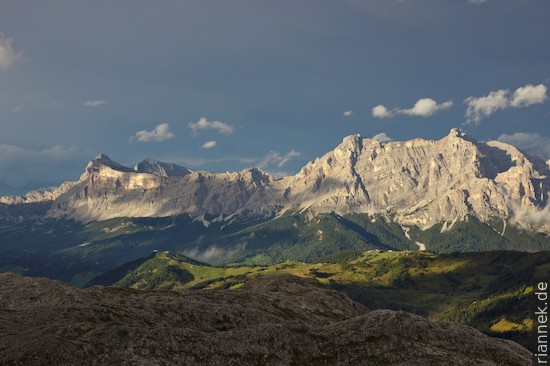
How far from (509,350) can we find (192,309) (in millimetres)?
89709

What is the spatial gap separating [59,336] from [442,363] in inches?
3117

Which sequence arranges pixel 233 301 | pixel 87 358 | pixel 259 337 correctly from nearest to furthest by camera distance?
pixel 87 358, pixel 259 337, pixel 233 301

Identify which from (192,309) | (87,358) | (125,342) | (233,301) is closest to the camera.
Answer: (87,358)

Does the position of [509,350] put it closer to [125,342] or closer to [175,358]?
[175,358]

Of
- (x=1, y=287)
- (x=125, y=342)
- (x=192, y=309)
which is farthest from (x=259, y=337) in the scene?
(x=1, y=287)

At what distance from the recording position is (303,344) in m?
110

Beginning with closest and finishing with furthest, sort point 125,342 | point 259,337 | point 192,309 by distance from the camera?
point 125,342 < point 259,337 < point 192,309

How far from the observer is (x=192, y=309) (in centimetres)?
15362

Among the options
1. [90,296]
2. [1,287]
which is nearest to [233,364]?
[90,296]

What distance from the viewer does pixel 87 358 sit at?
94.5 m

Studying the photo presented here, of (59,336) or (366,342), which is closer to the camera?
(59,336)

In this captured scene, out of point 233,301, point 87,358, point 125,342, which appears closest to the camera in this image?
point 87,358

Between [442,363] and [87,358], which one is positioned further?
[442,363]

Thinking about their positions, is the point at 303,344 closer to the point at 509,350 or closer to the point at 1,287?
the point at 509,350
